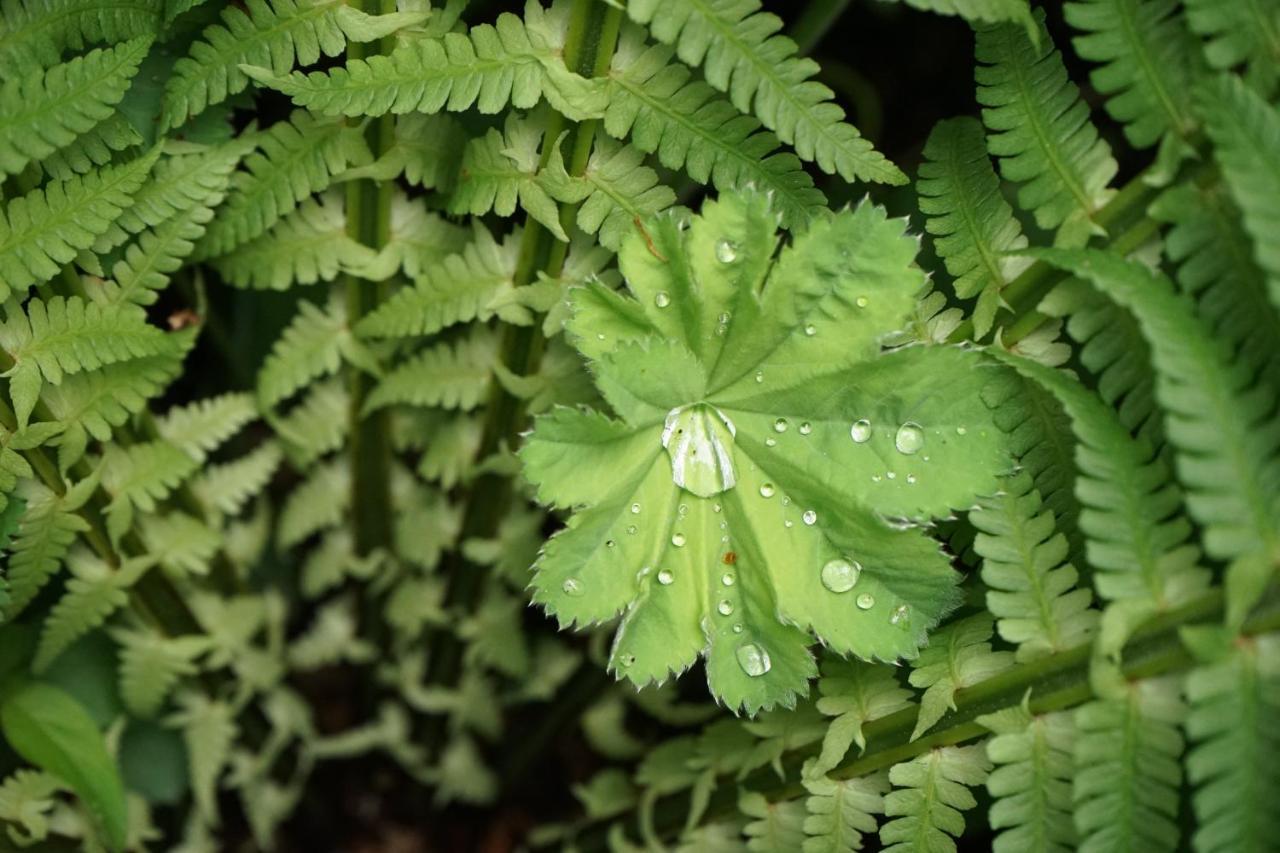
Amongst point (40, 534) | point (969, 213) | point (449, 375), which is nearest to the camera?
point (969, 213)

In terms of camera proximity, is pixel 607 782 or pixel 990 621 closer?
pixel 990 621

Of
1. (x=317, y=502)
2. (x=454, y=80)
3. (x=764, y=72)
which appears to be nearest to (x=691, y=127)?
(x=764, y=72)

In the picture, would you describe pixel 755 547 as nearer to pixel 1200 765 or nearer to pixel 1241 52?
pixel 1200 765

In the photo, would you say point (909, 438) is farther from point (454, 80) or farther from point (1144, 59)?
point (454, 80)

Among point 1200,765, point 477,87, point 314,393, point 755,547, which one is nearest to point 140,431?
point 314,393

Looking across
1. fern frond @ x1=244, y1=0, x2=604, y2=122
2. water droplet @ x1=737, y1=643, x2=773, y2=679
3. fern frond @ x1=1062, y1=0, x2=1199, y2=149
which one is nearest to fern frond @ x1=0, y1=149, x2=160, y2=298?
Answer: fern frond @ x1=244, y1=0, x2=604, y2=122

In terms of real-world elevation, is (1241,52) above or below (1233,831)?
above

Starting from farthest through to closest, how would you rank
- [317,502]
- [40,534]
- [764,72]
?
[317,502]
[40,534]
[764,72]

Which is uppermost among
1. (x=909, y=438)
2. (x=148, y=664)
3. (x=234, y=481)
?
(x=909, y=438)
